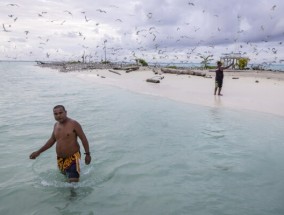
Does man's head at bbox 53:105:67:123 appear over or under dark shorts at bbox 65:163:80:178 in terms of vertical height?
over

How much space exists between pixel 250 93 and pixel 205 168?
55.8ft

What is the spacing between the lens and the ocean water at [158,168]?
661 cm

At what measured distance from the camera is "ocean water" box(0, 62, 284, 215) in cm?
661

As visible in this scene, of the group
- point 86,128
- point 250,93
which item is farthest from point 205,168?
point 250,93

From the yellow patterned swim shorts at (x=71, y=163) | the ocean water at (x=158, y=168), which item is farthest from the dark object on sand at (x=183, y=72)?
the yellow patterned swim shorts at (x=71, y=163)

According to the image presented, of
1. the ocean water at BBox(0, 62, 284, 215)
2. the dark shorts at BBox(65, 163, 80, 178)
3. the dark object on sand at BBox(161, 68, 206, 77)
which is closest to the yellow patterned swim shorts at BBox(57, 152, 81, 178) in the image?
the dark shorts at BBox(65, 163, 80, 178)

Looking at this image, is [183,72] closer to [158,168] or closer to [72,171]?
[158,168]

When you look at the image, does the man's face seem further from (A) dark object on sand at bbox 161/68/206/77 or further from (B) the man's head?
(A) dark object on sand at bbox 161/68/206/77

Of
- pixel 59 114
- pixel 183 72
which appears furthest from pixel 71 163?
pixel 183 72

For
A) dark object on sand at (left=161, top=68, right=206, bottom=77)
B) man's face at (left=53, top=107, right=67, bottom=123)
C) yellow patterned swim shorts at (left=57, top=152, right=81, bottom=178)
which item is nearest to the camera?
man's face at (left=53, top=107, right=67, bottom=123)

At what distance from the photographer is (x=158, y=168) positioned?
887 centimetres

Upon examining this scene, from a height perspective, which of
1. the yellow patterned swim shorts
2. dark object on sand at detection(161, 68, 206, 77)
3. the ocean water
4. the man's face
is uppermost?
the man's face

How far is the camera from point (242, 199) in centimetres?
680

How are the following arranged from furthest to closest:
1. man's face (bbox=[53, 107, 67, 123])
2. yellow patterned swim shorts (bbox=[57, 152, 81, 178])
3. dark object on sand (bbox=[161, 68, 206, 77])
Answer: dark object on sand (bbox=[161, 68, 206, 77]) → yellow patterned swim shorts (bbox=[57, 152, 81, 178]) → man's face (bbox=[53, 107, 67, 123])
